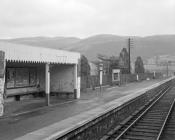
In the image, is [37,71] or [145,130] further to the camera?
[37,71]

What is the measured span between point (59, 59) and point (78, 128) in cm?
1094

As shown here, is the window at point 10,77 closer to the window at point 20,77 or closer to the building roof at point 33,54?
the window at point 20,77

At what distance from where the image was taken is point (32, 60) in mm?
17984

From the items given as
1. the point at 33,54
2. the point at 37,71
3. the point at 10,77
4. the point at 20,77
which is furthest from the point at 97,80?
the point at 33,54

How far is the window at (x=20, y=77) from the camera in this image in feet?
70.6

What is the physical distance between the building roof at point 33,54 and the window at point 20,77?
3652 mm

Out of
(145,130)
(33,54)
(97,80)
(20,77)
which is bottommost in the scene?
(145,130)

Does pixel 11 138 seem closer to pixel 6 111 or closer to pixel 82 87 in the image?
pixel 6 111

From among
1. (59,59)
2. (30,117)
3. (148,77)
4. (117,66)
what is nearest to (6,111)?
(30,117)

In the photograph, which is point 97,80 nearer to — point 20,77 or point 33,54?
point 20,77

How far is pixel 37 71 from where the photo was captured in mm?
24969

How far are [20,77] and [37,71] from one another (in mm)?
2501

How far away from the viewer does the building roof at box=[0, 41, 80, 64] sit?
51.8ft

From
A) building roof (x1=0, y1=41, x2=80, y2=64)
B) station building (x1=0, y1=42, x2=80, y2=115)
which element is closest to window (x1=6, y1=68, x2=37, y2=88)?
station building (x1=0, y1=42, x2=80, y2=115)
